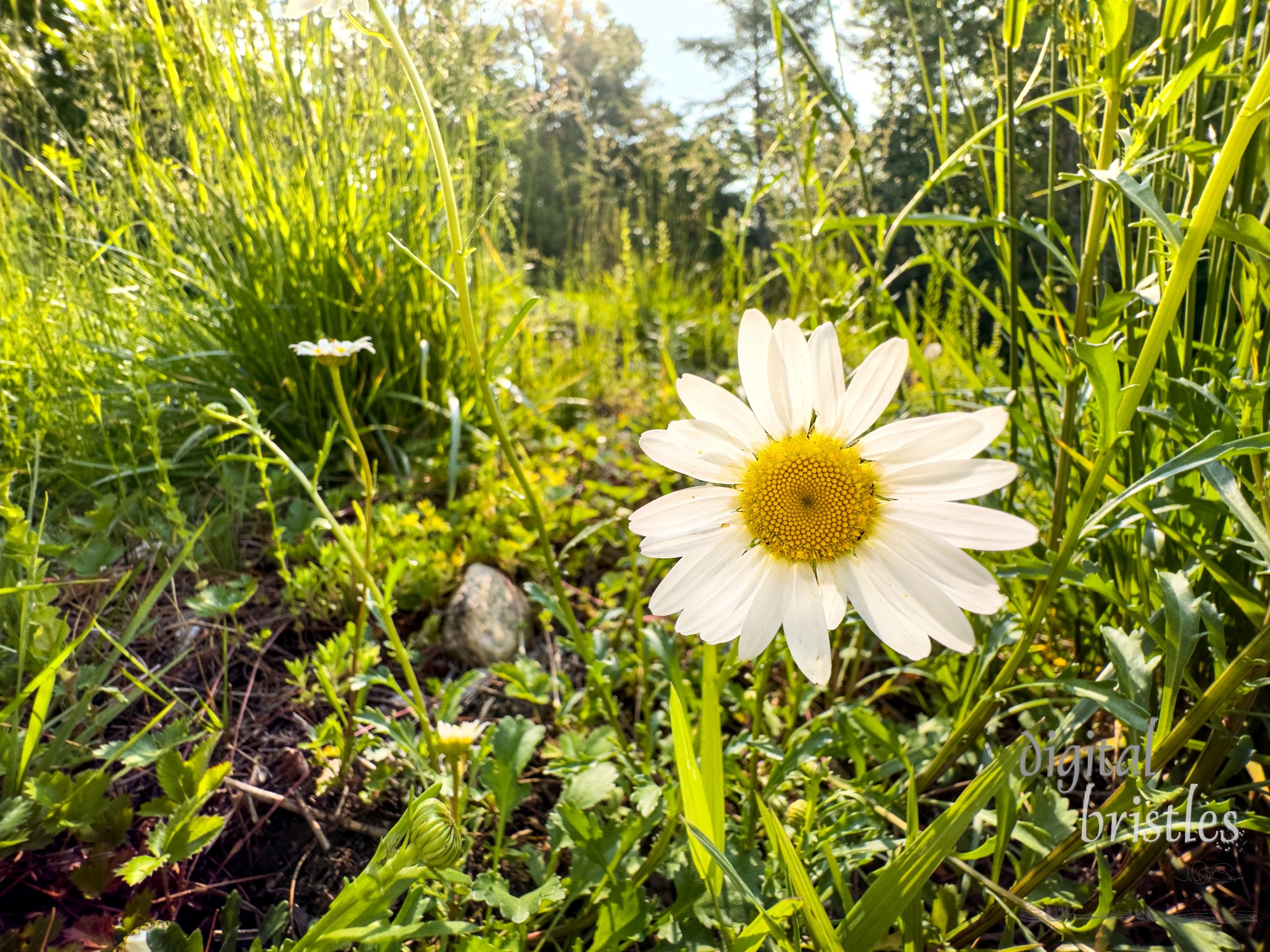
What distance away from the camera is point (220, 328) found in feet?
7.35

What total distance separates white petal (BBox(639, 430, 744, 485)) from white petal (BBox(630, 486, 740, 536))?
0.02 metres

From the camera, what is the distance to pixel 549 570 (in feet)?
3.62

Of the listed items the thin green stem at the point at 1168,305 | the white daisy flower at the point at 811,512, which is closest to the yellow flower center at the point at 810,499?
the white daisy flower at the point at 811,512

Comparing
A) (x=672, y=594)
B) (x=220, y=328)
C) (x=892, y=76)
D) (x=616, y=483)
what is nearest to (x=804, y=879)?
(x=672, y=594)

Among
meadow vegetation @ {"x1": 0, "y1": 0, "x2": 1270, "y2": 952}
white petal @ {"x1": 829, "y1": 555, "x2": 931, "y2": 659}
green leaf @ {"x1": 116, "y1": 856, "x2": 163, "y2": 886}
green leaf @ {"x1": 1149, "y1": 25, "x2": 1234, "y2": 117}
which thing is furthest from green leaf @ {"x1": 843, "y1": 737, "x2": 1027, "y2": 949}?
green leaf @ {"x1": 116, "y1": 856, "x2": 163, "y2": 886}

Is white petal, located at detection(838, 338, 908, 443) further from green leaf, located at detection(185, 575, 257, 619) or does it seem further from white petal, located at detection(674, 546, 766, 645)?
green leaf, located at detection(185, 575, 257, 619)

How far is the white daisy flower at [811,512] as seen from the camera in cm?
66

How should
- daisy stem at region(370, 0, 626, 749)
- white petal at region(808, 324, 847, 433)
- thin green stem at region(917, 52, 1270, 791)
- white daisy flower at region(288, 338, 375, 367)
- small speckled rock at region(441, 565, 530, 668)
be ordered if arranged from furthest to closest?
1. small speckled rock at region(441, 565, 530, 668)
2. white daisy flower at region(288, 338, 375, 367)
3. daisy stem at region(370, 0, 626, 749)
4. white petal at region(808, 324, 847, 433)
5. thin green stem at region(917, 52, 1270, 791)

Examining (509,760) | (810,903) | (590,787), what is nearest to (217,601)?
(509,760)

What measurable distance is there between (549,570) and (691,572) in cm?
39

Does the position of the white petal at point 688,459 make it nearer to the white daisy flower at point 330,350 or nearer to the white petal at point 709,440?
the white petal at point 709,440

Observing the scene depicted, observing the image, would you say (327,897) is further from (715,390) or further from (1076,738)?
(1076,738)

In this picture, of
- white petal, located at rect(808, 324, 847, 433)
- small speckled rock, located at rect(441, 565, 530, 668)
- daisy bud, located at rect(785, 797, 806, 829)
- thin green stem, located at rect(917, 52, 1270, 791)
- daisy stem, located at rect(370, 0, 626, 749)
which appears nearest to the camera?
thin green stem, located at rect(917, 52, 1270, 791)

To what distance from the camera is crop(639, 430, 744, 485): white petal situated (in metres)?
0.73
